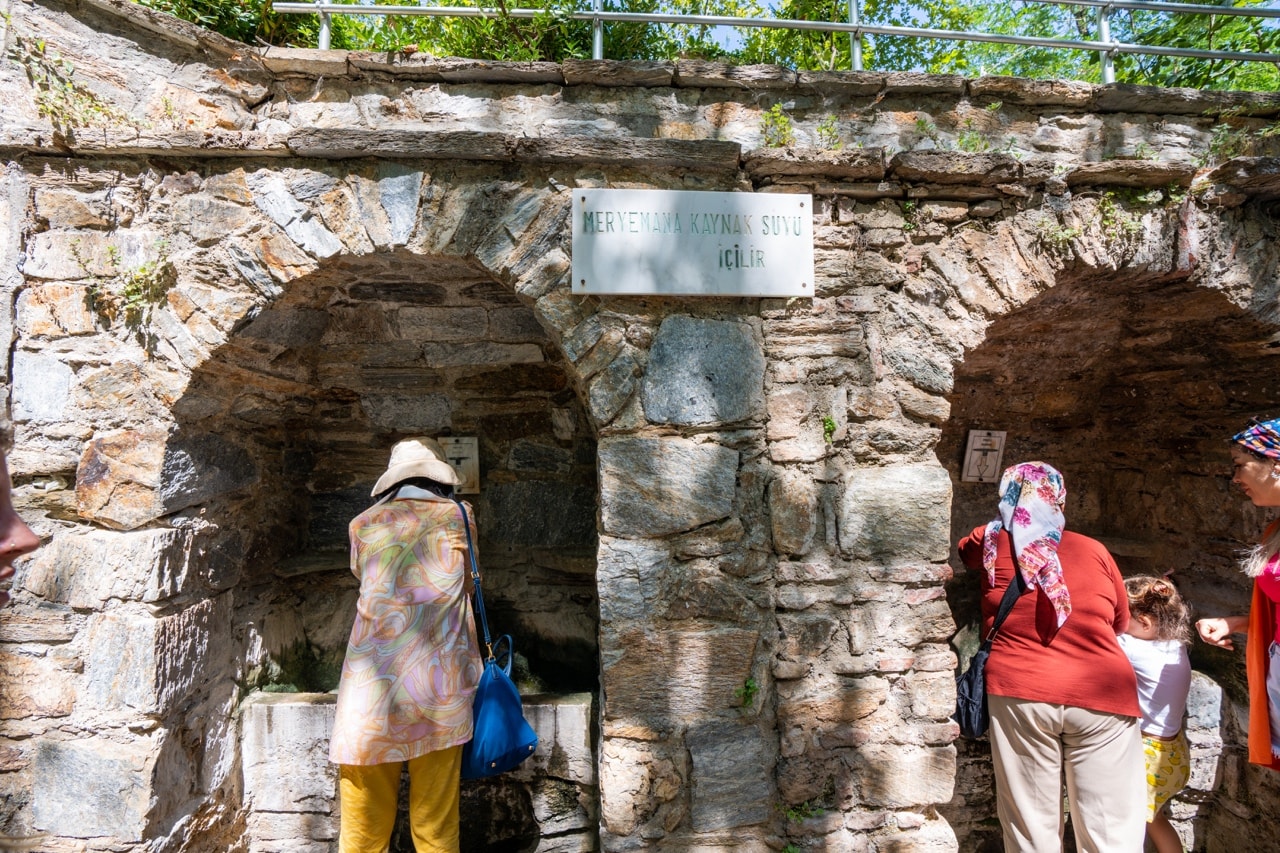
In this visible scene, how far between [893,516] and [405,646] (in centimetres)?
161

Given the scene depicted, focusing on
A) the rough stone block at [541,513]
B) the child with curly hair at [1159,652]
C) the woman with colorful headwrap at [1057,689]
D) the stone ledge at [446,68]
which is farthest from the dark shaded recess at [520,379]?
the child with curly hair at [1159,652]

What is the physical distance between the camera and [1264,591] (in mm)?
2016

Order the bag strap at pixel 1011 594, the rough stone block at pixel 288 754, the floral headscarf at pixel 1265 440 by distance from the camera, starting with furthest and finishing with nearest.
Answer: the rough stone block at pixel 288 754 < the bag strap at pixel 1011 594 < the floral headscarf at pixel 1265 440

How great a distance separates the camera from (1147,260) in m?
2.26

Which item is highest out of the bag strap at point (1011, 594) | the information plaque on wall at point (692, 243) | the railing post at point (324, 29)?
the railing post at point (324, 29)

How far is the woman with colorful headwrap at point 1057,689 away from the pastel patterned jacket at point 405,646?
178 cm

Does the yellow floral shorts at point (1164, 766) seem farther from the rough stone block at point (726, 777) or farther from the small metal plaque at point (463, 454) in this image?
the small metal plaque at point (463, 454)

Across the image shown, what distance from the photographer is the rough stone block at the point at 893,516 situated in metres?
2.19

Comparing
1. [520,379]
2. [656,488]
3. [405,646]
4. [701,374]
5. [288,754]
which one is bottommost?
[288,754]

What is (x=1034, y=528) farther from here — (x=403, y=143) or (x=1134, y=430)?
(x=403, y=143)

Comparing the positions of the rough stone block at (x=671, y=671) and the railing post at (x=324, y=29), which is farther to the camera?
the railing post at (x=324, y=29)

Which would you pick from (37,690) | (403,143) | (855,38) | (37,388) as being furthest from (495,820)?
(855,38)

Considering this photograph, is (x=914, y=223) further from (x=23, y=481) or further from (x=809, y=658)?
(x=23, y=481)

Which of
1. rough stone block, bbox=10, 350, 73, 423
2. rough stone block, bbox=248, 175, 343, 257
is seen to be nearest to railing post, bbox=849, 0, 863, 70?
rough stone block, bbox=248, 175, 343, 257
